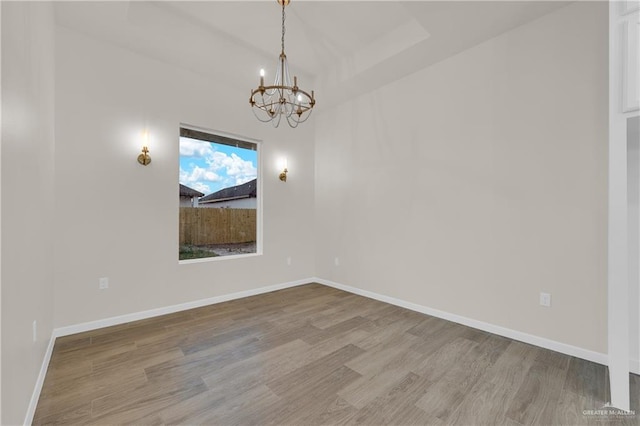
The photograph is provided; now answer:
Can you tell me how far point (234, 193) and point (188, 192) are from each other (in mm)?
668

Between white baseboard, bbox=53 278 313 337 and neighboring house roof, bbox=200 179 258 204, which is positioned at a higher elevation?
neighboring house roof, bbox=200 179 258 204

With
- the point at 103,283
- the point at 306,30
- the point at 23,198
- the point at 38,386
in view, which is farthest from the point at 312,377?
the point at 306,30

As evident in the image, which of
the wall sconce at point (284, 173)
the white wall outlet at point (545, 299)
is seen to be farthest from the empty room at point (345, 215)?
the wall sconce at point (284, 173)

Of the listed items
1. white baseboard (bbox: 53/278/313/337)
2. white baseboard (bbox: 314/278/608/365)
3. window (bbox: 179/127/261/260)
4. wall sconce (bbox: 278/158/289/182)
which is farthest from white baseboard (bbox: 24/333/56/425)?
white baseboard (bbox: 314/278/608/365)

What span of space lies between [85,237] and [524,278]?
439 cm

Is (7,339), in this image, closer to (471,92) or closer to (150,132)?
(150,132)

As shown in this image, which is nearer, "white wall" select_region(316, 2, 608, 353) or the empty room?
the empty room

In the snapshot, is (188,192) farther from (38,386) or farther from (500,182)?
(500,182)

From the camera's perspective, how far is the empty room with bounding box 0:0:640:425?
5.93ft

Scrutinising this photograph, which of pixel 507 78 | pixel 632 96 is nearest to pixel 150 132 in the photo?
pixel 507 78

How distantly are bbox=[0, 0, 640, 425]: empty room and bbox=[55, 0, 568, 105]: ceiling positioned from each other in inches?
Result: 1.0

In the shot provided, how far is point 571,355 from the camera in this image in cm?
245

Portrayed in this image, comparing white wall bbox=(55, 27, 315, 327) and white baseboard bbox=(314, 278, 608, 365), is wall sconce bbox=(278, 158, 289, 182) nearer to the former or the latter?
white wall bbox=(55, 27, 315, 327)

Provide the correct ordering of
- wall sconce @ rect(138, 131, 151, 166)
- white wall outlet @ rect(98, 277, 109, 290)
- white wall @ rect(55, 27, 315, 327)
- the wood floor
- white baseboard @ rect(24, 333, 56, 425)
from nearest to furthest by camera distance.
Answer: white baseboard @ rect(24, 333, 56, 425)
the wood floor
white wall @ rect(55, 27, 315, 327)
white wall outlet @ rect(98, 277, 109, 290)
wall sconce @ rect(138, 131, 151, 166)
